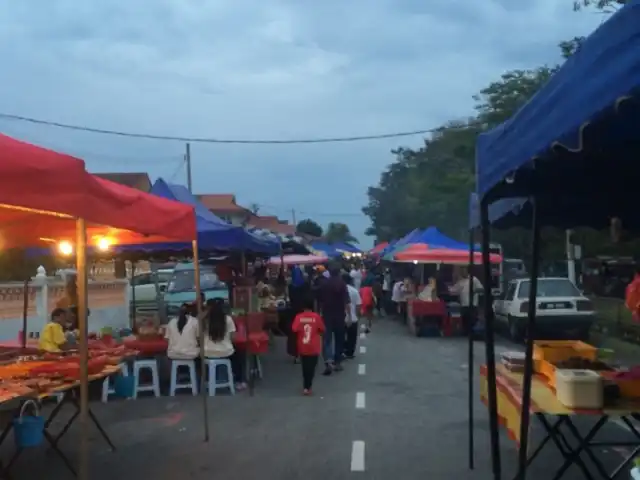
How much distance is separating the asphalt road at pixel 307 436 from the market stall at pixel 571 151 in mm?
1417

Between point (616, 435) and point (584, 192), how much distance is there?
3710mm

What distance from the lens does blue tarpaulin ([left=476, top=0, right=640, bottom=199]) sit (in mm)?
3330

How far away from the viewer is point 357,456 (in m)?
8.34

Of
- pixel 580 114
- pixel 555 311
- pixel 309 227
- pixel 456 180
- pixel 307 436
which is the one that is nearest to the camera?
pixel 580 114

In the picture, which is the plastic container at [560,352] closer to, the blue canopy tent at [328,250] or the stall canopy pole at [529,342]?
the stall canopy pole at [529,342]

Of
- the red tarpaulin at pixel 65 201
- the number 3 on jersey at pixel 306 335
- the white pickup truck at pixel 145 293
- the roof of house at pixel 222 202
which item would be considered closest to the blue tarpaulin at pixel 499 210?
the red tarpaulin at pixel 65 201

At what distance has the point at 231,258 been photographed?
2067 centimetres

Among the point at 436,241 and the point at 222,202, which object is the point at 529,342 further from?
the point at 222,202

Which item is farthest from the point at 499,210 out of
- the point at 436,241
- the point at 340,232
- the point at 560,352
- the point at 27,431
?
the point at 340,232

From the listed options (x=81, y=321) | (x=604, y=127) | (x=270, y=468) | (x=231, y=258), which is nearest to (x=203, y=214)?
(x=231, y=258)

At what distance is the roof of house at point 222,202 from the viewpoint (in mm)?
87875

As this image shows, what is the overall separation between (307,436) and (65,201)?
474cm

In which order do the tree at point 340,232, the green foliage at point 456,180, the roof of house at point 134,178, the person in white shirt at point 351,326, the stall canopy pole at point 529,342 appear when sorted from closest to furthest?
the stall canopy pole at point 529,342
the person in white shirt at point 351,326
the green foliage at point 456,180
the roof of house at point 134,178
the tree at point 340,232

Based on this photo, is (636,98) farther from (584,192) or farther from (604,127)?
(584,192)
